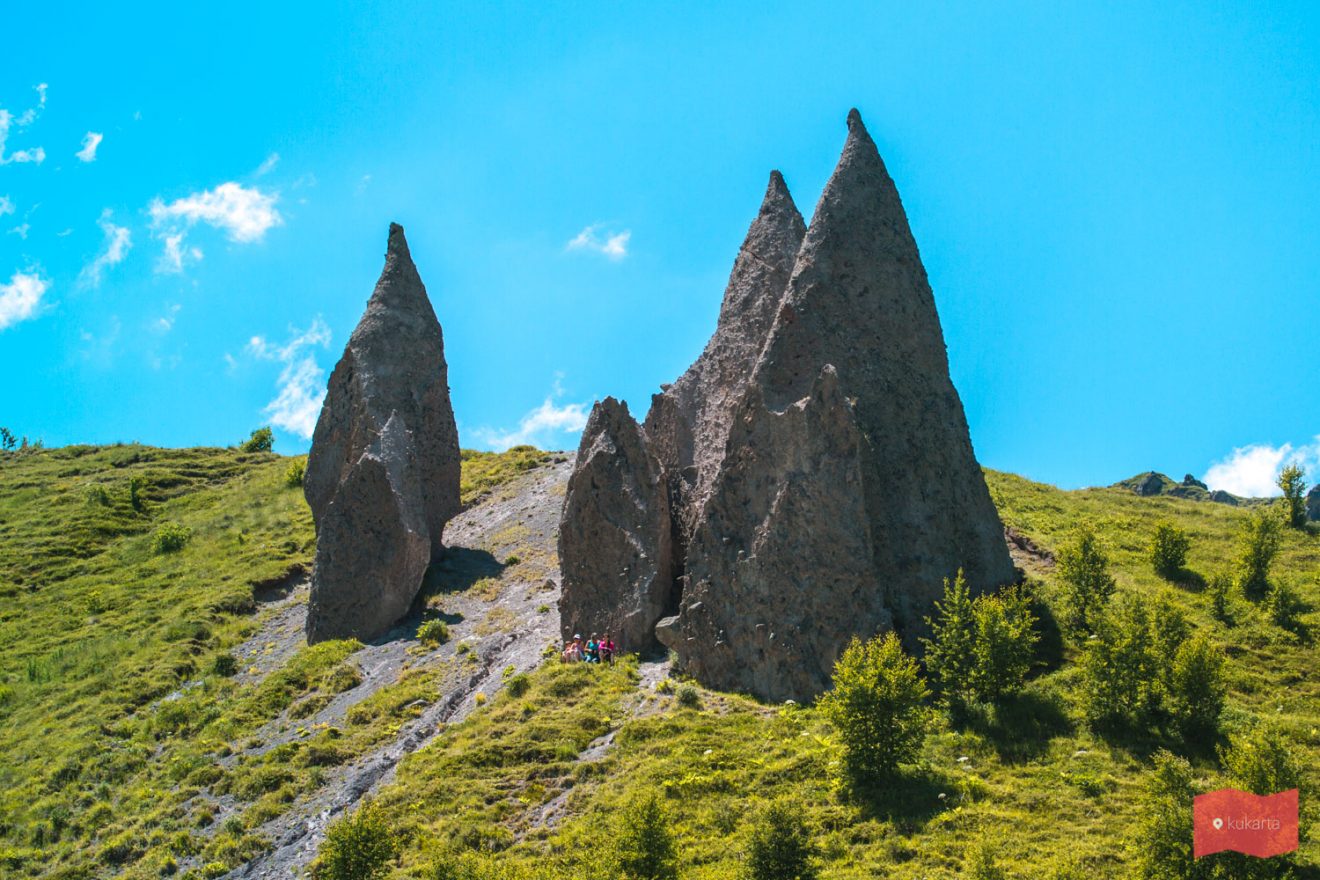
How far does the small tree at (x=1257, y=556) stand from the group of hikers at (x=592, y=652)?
20727 mm

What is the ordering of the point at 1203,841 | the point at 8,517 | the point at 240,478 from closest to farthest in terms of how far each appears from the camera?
the point at 1203,841 → the point at 8,517 → the point at 240,478

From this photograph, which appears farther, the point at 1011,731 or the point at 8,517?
the point at 8,517

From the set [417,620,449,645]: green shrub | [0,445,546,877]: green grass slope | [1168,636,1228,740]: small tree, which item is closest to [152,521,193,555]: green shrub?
[0,445,546,877]: green grass slope

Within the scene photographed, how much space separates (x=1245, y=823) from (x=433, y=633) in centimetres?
2969

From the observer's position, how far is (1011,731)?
87.4ft

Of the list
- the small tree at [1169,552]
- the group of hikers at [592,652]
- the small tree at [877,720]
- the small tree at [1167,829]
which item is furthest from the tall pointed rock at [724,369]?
the small tree at [1167,829]

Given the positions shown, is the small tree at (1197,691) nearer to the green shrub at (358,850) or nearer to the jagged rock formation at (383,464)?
the green shrub at (358,850)

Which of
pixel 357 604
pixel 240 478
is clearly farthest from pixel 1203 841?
pixel 240 478

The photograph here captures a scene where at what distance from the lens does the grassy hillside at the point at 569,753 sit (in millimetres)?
23438

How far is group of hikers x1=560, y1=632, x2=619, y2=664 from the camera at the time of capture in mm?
36125

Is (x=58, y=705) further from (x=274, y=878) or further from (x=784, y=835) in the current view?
(x=784, y=835)

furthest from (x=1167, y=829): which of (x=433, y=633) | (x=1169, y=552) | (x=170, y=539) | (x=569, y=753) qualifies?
(x=170, y=539)

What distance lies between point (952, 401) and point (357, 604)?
82.2 feet

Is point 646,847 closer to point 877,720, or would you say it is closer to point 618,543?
point 877,720
